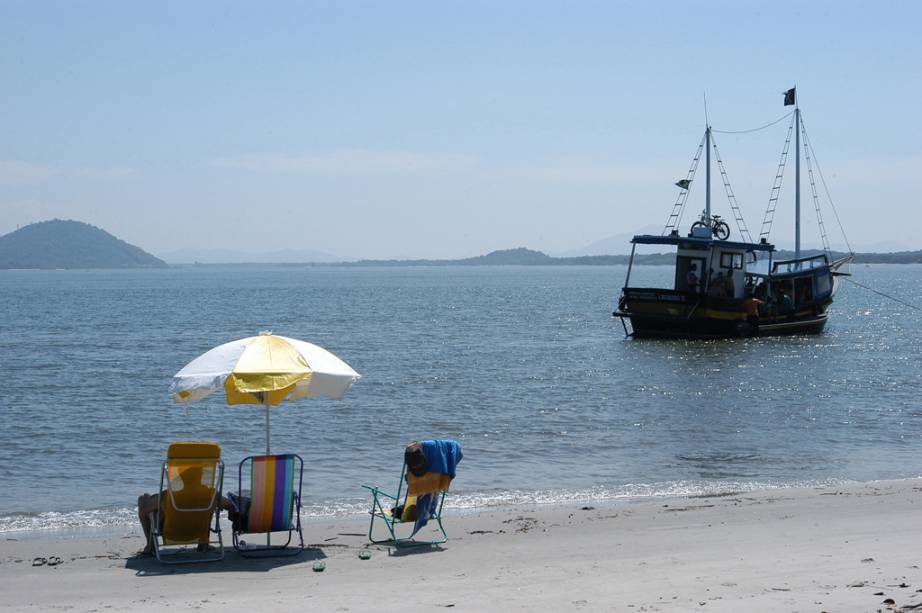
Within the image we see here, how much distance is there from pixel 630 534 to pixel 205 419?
12.1 meters

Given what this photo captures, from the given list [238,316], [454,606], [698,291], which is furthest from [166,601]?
[238,316]

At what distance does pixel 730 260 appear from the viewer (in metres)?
37.4

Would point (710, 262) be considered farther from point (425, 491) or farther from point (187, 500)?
point (187, 500)

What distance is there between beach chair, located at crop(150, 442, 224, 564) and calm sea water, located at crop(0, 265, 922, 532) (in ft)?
9.10

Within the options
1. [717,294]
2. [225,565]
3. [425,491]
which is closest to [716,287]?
[717,294]

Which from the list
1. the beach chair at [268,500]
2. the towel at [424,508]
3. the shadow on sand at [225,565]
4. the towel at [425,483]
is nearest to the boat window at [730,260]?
the towel at [424,508]

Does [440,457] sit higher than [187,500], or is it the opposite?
[440,457]

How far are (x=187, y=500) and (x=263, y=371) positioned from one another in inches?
50.0

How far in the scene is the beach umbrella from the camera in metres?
9.11

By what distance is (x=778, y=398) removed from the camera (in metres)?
24.1

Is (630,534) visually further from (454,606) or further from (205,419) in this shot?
(205,419)

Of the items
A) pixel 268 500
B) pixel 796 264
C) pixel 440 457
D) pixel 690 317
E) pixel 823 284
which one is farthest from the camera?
pixel 823 284

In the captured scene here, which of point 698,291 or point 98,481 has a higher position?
point 698,291

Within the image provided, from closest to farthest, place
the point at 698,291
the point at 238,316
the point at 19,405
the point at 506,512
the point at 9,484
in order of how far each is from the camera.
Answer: the point at 506,512
the point at 9,484
the point at 19,405
the point at 698,291
the point at 238,316
